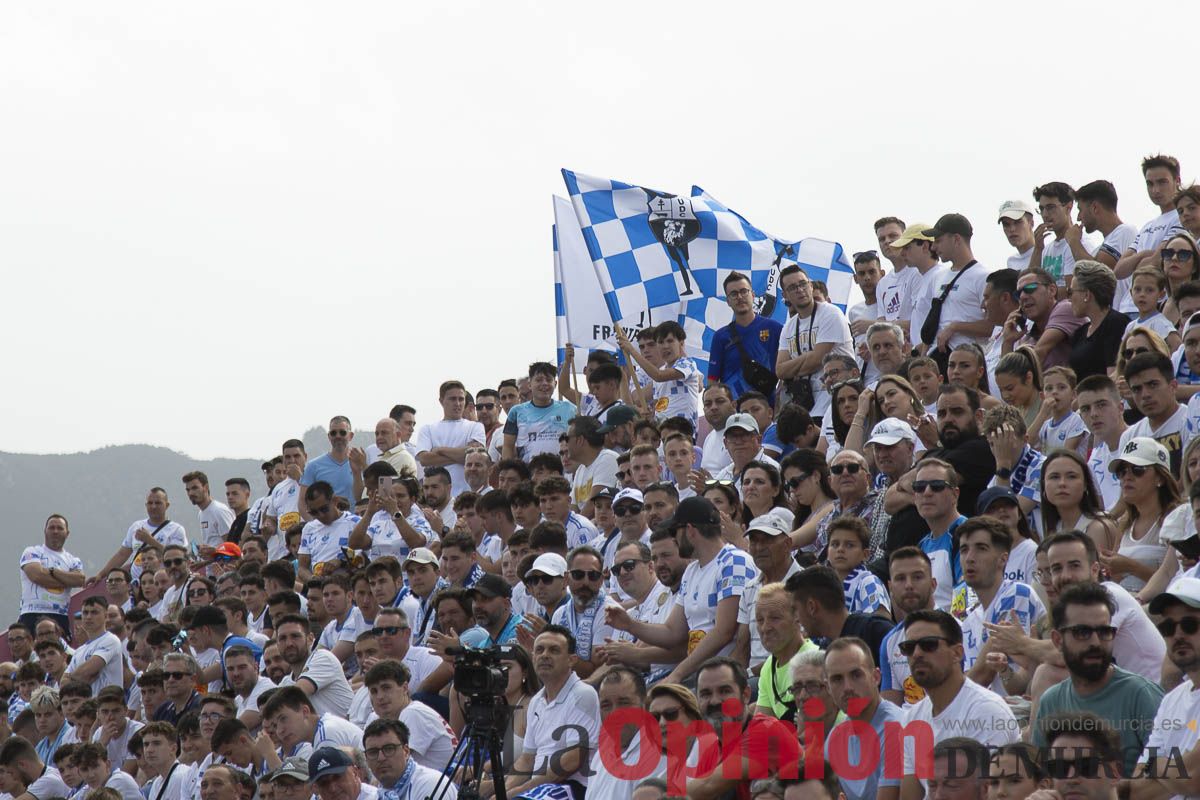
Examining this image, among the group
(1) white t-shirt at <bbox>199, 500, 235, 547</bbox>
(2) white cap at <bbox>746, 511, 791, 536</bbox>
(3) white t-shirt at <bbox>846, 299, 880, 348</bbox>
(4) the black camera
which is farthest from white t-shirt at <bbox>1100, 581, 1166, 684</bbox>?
(1) white t-shirt at <bbox>199, 500, 235, 547</bbox>

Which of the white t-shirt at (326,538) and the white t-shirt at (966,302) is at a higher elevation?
the white t-shirt at (966,302)

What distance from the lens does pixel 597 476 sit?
13.0 metres

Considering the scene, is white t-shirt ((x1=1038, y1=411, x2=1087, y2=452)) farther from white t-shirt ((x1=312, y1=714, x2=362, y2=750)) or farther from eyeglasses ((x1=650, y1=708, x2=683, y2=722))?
white t-shirt ((x1=312, y1=714, x2=362, y2=750))

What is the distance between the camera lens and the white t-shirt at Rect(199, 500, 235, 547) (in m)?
18.2

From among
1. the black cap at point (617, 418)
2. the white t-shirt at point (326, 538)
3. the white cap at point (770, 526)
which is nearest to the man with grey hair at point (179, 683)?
the white t-shirt at point (326, 538)

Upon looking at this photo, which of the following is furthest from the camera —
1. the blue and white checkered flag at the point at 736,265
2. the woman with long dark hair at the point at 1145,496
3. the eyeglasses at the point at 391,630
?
the blue and white checkered flag at the point at 736,265

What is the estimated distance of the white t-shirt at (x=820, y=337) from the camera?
1262 centimetres

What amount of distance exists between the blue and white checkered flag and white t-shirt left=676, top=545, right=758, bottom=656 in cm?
696

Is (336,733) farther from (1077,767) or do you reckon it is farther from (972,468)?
(1077,767)

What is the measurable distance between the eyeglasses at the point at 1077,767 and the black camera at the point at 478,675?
2798 mm

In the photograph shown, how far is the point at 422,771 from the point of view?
29.3 ft

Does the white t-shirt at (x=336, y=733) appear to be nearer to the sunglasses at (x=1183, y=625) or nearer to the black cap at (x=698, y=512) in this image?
the black cap at (x=698, y=512)

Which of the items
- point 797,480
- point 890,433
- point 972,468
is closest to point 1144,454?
point 972,468

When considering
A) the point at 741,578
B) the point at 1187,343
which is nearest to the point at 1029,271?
the point at 1187,343
